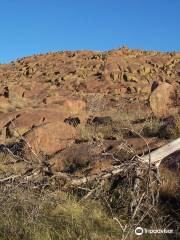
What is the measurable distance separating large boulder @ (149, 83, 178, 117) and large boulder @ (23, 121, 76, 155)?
3.08 m

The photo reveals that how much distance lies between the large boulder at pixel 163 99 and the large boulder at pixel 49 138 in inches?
121

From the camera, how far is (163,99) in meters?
14.1

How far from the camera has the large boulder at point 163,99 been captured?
13.7m

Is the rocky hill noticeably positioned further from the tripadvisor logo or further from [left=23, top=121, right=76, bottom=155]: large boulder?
the tripadvisor logo

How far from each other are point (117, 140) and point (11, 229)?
13.4 feet

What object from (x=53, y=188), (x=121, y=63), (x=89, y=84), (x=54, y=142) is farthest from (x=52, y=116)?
(x=121, y=63)

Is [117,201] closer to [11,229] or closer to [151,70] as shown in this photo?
[11,229]

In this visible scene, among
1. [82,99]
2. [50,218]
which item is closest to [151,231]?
[50,218]

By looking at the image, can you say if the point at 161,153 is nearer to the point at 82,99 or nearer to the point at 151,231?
the point at 151,231

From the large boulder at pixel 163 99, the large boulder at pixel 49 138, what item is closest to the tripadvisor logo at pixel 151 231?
the large boulder at pixel 49 138

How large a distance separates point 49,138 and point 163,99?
4.33 meters

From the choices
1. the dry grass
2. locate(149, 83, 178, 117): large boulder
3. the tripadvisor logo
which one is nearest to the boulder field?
locate(149, 83, 178, 117): large boulder

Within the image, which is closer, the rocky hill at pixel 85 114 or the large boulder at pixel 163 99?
the rocky hill at pixel 85 114

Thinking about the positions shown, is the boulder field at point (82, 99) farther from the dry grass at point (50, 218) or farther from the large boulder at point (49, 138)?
the dry grass at point (50, 218)
